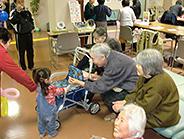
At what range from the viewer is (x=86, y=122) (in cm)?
304

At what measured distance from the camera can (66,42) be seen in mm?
4441

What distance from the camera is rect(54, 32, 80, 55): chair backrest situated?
439cm

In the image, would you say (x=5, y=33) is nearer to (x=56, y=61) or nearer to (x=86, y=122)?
(x=86, y=122)

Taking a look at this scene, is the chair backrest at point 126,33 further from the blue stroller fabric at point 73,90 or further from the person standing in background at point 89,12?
the blue stroller fabric at point 73,90

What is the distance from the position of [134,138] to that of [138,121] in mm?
115

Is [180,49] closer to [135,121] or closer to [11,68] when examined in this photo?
[11,68]

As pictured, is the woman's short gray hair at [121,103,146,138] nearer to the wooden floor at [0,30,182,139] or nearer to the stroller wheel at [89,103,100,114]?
the wooden floor at [0,30,182,139]

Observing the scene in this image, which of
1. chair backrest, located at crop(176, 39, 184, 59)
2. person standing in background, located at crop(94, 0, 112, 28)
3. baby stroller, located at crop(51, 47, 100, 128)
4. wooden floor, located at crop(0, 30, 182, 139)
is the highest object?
person standing in background, located at crop(94, 0, 112, 28)

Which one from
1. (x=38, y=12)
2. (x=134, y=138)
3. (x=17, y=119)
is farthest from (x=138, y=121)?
(x=38, y=12)

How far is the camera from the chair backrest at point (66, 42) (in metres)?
4.39

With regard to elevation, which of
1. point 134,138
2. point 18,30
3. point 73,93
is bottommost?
point 73,93

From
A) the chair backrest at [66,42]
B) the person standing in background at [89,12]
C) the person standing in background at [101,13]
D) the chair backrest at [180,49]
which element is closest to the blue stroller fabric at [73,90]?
the chair backrest at [66,42]

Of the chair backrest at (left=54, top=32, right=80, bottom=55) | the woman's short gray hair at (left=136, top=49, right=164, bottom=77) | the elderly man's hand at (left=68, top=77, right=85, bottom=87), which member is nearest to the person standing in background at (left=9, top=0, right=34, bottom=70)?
the chair backrest at (left=54, top=32, right=80, bottom=55)

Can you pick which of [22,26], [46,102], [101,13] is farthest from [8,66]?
[101,13]
